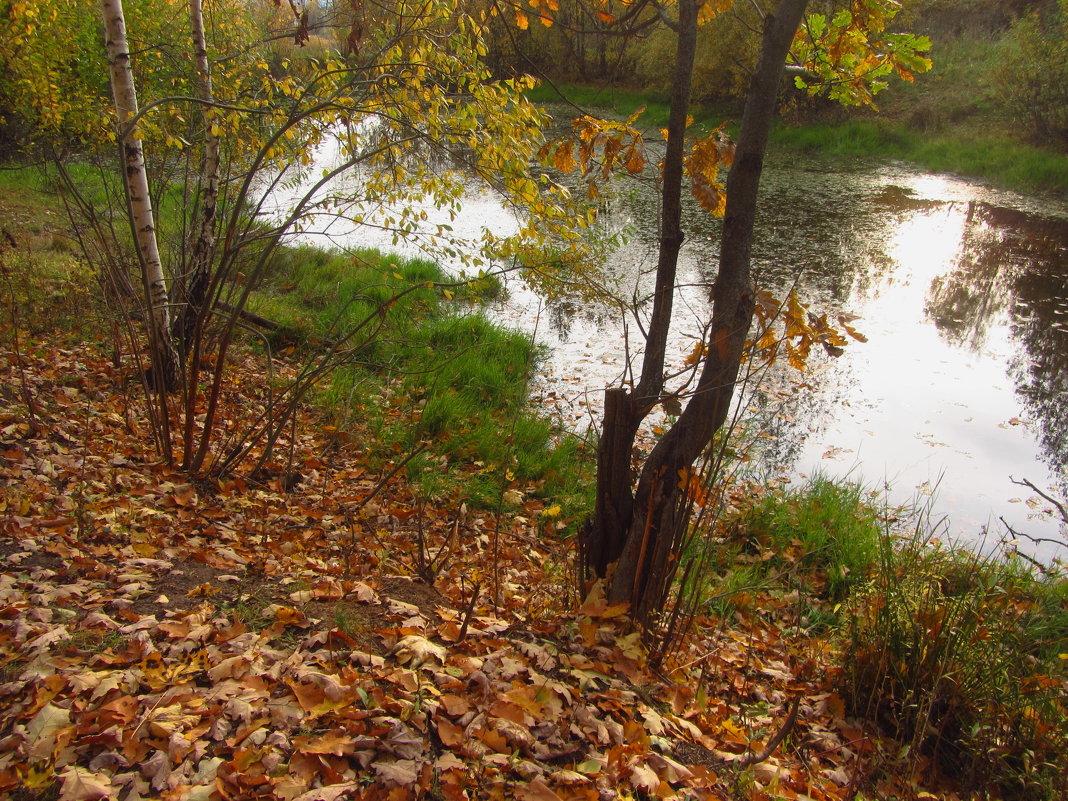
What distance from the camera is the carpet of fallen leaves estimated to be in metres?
1.89

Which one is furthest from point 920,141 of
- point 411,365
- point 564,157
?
point 564,157

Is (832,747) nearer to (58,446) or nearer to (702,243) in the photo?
(58,446)

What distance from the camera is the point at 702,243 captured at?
11.4m

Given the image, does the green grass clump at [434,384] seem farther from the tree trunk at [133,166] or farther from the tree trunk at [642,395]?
the tree trunk at [133,166]

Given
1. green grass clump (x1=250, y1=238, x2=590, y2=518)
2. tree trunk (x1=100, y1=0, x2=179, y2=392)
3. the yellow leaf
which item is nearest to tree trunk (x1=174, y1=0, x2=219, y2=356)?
tree trunk (x1=100, y1=0, x2=179, y2=392)

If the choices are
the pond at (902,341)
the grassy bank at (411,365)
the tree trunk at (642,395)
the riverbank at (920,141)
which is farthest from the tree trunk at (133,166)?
the riverbank at (920,141)

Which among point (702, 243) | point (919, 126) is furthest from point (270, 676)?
point (919, 126)

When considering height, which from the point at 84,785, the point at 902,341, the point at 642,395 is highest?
the point at 902,341

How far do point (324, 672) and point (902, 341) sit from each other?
333 inches

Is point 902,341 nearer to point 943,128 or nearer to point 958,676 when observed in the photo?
point 958,676

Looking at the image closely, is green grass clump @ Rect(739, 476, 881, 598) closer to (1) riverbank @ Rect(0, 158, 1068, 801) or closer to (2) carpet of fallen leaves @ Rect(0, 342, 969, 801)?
(1) riverbank @ Rect(0, 158, 1068, 801)

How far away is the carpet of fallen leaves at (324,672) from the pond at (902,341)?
135 cm

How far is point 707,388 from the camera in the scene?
2973 millimetres

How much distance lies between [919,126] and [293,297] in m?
17.6
